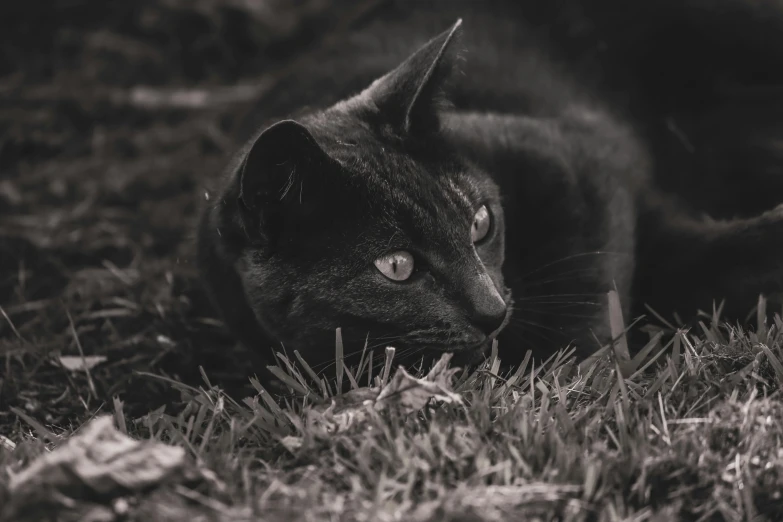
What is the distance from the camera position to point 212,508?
1.36 m

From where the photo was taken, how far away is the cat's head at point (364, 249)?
73.7 inches

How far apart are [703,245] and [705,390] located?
2.31ft

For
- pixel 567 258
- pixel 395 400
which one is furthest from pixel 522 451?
pixel 567 258

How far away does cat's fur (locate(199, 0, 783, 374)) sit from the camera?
1899 mm

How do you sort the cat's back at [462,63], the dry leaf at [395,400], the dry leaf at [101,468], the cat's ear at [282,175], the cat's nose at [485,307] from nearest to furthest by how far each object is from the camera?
the dry leaf at [101,468] < the dry leaf at [395,400] < the cat's ear at [282,175] < the cat's nose at [485,307] < the cat's back at [462,63]

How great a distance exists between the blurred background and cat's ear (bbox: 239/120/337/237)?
28.1 inches

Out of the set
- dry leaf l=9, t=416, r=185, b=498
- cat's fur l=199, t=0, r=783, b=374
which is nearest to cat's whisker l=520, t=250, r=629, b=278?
cat's fur l=199, t=0, r=783, b=374

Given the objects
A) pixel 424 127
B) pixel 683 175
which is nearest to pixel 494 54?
pixel 683 175

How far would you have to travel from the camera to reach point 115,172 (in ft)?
11.5

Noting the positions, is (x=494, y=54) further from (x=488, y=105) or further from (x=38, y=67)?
(x=38, y=67)

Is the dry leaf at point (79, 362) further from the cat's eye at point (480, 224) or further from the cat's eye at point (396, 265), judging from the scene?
the cat's eye at point (480, 224)

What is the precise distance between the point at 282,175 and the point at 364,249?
26cm

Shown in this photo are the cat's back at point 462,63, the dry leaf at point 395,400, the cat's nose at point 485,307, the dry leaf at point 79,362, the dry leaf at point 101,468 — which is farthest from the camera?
the cat's back at point 462,63

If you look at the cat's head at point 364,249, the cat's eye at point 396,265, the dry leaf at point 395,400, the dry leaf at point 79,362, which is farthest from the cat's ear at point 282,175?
the dry leaf at point 79,362
